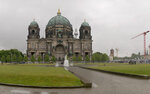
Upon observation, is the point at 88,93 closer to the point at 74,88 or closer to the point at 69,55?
the point at 74,88

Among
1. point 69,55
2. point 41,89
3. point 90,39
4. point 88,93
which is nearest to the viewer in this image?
point 88,93

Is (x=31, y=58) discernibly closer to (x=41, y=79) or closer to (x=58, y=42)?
(x=58, y=42)

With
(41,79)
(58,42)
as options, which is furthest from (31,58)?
(41,79)

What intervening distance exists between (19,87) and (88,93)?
5571mm

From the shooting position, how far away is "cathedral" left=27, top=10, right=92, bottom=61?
357 feet

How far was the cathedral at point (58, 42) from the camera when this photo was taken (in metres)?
109

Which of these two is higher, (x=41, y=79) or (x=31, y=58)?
(x=41, y=79)

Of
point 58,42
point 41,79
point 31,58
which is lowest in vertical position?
point 31,58

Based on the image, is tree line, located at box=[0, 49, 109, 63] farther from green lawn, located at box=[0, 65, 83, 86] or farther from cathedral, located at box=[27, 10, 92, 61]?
green lawn, located at box=[0, 65, 83, 86]

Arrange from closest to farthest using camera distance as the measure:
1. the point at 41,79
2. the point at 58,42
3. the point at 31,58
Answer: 1. the point at 41,79
2. the point at 31,58
3. the point at 58,42

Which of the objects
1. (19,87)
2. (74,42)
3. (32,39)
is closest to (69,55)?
(74,42)

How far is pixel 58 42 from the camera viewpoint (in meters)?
110

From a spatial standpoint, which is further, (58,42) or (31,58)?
(58,42)

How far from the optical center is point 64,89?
11.7 metres
